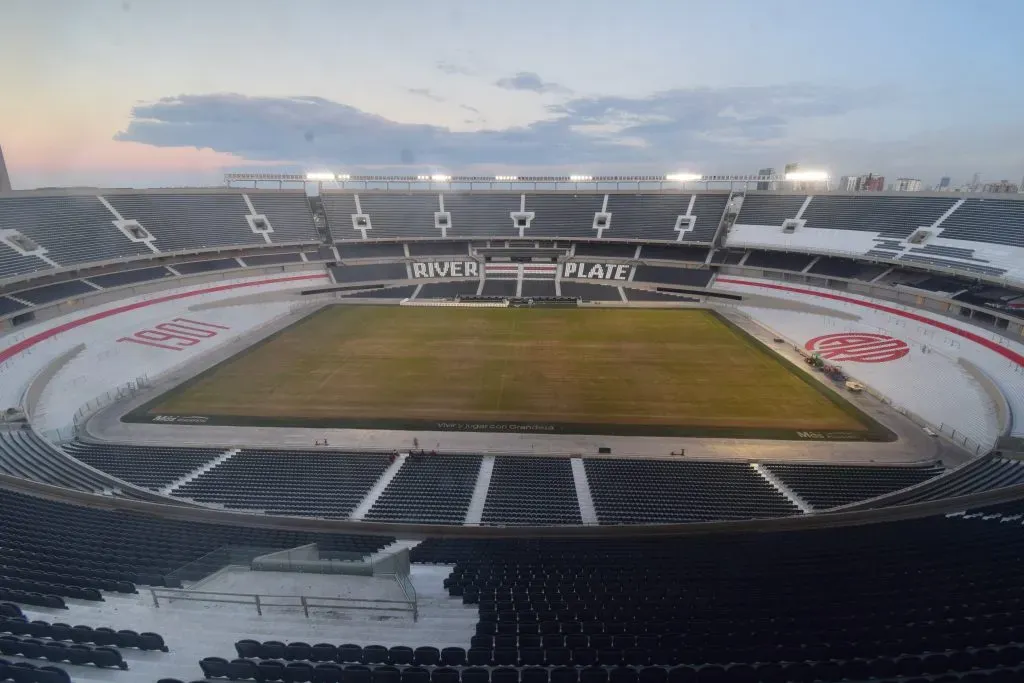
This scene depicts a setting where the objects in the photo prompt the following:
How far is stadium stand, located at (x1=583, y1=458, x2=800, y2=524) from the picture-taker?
56.7 ft

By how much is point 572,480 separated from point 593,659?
1341 centimetres

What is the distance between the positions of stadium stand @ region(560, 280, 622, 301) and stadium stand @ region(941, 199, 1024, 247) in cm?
2960

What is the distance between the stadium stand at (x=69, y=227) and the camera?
46.5 metres

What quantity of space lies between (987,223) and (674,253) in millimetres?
28036

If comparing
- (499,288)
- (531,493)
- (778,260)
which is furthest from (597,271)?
(531,493)

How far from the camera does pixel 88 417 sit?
26.5 m

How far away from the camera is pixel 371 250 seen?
6606 centimetres

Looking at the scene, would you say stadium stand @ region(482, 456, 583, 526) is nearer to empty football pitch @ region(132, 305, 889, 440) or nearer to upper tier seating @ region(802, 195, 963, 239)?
empty football pitch @ region(132, 305, 889, 440)

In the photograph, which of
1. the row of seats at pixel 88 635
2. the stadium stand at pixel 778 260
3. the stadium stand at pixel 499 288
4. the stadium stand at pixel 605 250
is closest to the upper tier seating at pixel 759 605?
the row of seats at pixel 88 635

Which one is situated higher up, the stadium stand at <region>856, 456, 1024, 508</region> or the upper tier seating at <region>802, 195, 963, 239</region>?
the upper tier seating at <region>802, 195, 963, 239</region>

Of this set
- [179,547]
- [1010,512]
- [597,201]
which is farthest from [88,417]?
[597,201]

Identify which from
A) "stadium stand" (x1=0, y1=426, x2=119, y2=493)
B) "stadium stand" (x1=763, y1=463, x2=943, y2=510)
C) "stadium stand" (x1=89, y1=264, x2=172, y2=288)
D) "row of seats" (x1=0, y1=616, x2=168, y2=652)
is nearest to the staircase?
"stadium stand" (x1=0, y1=426, x2=119, y2=493)

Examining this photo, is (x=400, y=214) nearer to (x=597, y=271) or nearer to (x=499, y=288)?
(x=499, y=288)

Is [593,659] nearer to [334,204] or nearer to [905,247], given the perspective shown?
[905,247]
